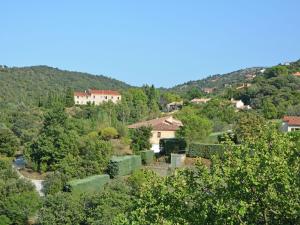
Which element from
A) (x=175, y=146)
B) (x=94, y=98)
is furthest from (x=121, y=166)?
(x=94, y=98)

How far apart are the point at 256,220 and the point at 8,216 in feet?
52.8

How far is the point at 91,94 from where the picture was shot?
316ft

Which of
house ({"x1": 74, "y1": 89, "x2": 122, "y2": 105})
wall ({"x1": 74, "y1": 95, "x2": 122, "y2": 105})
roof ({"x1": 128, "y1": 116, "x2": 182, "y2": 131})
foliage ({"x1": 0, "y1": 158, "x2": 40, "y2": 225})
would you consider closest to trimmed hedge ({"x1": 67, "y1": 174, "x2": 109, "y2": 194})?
foliage ({"x1": 0, "y1": 158, "x2": 40, "y2": 225})

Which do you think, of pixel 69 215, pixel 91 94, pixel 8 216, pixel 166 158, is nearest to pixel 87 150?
pixel 166 158

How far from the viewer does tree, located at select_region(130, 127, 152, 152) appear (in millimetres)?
42188

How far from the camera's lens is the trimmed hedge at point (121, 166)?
3409cm

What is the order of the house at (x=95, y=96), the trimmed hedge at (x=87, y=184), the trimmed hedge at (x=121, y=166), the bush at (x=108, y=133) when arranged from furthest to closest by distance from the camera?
the house at (x=95, y=96) < the bush at (x=108, y=133) < the trimmed hedge at (x=121, y=166) < the trimmed hedge at (x=87, y=184)

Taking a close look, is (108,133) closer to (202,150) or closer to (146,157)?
(146,157)

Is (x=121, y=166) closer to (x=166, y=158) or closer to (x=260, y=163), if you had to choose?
(x=166, y=158)

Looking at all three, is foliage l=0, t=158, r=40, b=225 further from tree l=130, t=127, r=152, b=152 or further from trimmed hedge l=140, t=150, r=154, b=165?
tree l=130, t=127, r=152, b=152

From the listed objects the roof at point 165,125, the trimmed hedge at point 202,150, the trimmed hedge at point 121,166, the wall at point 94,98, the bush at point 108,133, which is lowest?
the trimmed hedge at point 121,166

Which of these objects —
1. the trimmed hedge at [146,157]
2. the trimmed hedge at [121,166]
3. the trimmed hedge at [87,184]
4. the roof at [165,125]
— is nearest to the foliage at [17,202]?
the trimmed hedge at [87,184]

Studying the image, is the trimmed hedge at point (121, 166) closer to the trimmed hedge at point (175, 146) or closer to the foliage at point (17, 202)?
the trimmed hedge at point (175, 146)

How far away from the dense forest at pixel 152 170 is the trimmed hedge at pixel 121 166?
1.61ft
